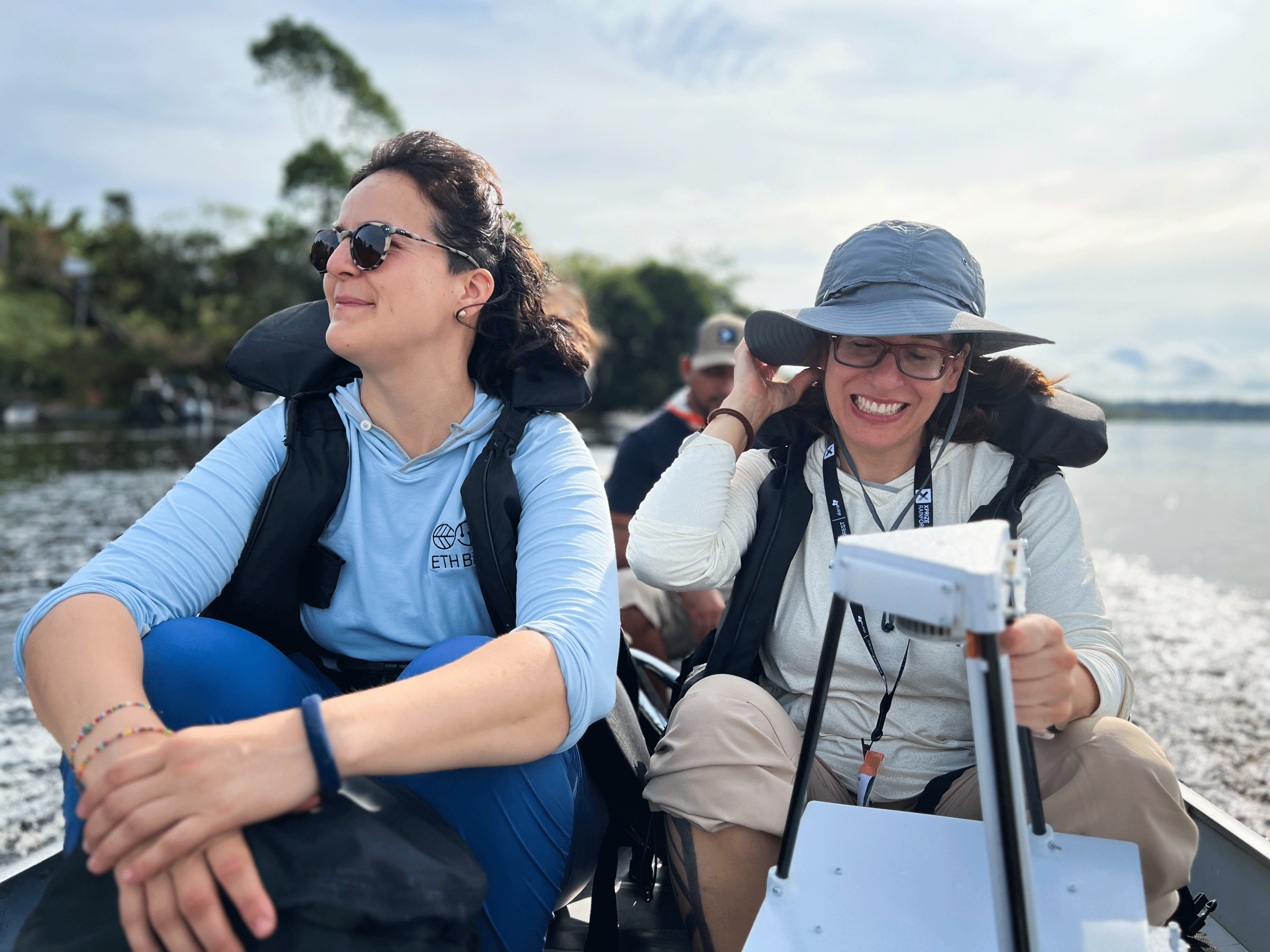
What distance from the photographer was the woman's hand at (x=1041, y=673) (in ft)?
3.90

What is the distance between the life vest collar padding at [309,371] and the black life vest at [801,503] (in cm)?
52

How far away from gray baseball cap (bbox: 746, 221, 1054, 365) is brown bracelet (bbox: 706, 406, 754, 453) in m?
0.19

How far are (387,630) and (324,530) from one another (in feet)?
0.85

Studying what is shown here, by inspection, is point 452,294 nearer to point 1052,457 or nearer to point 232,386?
point 1052,457

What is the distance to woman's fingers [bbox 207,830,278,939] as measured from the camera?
1166 mm

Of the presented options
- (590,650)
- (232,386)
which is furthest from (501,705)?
(232,386)

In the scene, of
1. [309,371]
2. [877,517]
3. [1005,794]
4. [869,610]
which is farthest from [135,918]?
[877,517]

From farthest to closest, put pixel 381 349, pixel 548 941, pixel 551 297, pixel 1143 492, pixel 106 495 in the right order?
pixel 1143 492 < pixel 106 495 < pixel 551 297 < pixel 548 941 < pixel 381 349

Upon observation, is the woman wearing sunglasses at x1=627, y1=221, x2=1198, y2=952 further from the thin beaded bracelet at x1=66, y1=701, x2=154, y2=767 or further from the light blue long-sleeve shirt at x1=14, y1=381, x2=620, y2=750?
the thin beaded bracelet at x1=66, y1=701, x2=154, y2=767

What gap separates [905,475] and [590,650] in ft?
3.03

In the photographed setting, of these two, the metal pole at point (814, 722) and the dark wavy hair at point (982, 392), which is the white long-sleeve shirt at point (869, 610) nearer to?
the dark wavy hair at point (982, 392)

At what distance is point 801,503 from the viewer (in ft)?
6.70

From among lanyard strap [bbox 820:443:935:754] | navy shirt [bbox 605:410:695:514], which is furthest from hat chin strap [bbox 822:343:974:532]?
navy shirt [bbox 605:410:695:514]

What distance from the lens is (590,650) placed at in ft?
5.19
